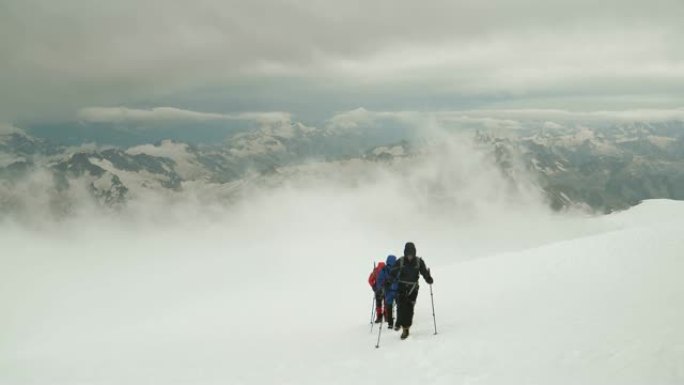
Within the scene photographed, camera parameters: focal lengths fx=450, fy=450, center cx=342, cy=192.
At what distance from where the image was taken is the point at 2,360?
21500 millimetres

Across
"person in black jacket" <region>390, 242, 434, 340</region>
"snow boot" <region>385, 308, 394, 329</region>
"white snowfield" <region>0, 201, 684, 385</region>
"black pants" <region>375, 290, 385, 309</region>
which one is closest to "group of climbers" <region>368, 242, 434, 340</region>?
"person in black jacket" <region>390, 242, 434, 340</region>

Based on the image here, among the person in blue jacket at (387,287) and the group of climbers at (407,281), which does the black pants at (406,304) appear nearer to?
the group of climbers at (407,281)

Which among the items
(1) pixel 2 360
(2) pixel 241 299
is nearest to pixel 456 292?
(2) pixel 241 299

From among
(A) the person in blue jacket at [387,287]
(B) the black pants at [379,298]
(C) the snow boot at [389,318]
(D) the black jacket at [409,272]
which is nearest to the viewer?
(D) the black jacket at [409,272]

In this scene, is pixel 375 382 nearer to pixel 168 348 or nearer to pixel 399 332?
pixel 399 332

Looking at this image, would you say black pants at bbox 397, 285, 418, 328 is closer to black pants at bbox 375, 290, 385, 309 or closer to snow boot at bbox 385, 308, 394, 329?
snow boot at bbox 385, 308, 394, 329

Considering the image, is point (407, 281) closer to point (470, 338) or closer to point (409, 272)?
point (409, 272)

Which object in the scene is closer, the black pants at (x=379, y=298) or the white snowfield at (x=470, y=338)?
the white snowfield at (x=470, y=338)

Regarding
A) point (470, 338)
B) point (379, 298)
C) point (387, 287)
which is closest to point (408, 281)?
point (387, 287)

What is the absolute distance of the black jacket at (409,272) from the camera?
14.9 meters

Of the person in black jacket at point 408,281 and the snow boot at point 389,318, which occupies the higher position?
the person in black jacket at point 408,281

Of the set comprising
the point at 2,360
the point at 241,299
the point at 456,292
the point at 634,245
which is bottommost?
the point at 241,299

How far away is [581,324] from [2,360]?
81.9 feet

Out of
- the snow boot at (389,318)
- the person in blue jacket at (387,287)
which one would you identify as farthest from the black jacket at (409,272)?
the snow boot at (389,318)
